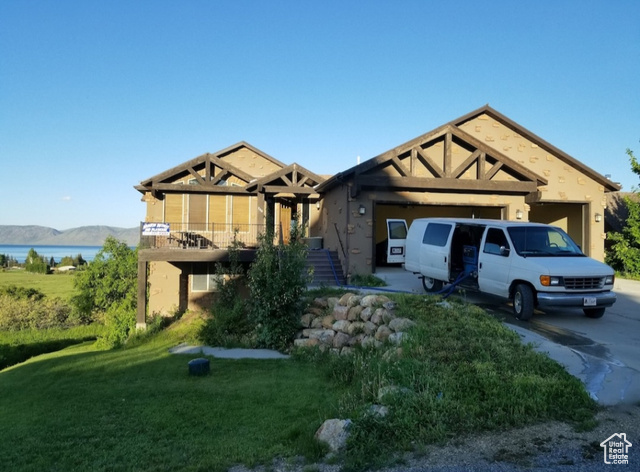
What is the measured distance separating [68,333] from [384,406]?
2206cm

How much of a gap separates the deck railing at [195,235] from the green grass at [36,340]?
7081mm

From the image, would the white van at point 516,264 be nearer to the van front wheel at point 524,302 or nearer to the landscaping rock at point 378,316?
the van front wheel at point 524,302

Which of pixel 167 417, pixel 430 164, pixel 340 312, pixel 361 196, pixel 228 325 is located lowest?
pixel 167 417

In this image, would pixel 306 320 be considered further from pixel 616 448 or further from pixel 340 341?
pixel 616 448

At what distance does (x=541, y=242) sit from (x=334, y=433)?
6.89 metres

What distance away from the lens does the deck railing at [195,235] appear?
1597 centimetres

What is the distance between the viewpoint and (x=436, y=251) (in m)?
11.8

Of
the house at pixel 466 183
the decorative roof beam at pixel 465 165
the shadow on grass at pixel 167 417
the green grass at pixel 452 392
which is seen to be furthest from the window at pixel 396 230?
the green grass at pixel 452 392

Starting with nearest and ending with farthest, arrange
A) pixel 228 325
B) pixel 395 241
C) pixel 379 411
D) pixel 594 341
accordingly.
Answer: pixel 379 411
pixel 594 341
pixel 228 325
pixel 395 241

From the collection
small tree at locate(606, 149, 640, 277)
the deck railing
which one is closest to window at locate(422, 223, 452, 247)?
the deck railing

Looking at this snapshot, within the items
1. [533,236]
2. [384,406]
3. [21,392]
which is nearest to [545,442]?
[384,406]

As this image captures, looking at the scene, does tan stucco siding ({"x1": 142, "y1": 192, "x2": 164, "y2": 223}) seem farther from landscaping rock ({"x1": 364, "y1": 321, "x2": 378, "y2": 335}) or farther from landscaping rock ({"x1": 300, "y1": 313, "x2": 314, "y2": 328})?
landscaping rock ({"x1": 364, "y1": 321, "x2": 378, "y2": 335})

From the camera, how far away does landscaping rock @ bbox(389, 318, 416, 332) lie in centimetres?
909

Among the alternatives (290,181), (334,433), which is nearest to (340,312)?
(334,433)
